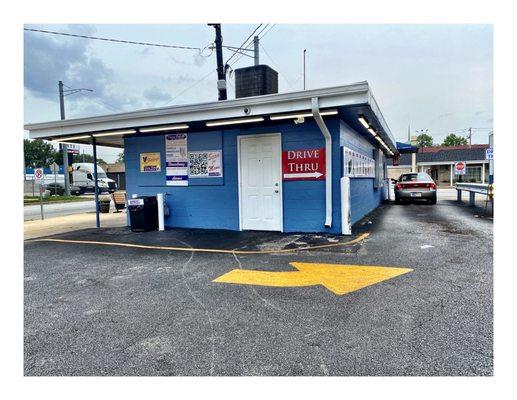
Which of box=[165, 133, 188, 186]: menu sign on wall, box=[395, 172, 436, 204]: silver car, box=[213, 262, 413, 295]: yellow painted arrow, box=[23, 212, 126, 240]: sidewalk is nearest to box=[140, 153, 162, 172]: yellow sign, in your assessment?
box=[165, 133, 188, 186]: menu sign on wall

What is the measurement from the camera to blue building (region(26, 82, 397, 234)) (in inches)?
274

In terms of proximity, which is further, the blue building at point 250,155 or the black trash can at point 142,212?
the black trash can at point 142,212

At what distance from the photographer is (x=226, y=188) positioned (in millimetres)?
8609

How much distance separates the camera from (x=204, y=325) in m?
3.16

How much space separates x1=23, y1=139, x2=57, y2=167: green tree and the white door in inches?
3214

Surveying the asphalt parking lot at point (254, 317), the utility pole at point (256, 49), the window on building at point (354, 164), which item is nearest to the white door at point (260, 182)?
the window on building at point (354, 164)

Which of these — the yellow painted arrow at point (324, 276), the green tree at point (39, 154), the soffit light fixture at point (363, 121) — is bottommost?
the yellow painted arrow at point (324, 276)

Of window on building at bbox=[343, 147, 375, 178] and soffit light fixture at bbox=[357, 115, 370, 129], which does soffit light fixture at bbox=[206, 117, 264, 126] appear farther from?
soffit light fixture at bbox=[357, 115, 370, 129]

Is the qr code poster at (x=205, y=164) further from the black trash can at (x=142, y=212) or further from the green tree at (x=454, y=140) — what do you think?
the green tree at (x=454, y=140)

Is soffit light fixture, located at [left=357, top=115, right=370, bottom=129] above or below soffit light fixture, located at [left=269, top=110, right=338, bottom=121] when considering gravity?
above

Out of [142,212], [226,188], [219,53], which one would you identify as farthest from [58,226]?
[219,53]

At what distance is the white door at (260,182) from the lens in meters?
8.07

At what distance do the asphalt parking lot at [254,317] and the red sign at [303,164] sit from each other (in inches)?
84.2

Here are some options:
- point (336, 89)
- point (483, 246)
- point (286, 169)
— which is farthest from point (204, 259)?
point (483, 246)
